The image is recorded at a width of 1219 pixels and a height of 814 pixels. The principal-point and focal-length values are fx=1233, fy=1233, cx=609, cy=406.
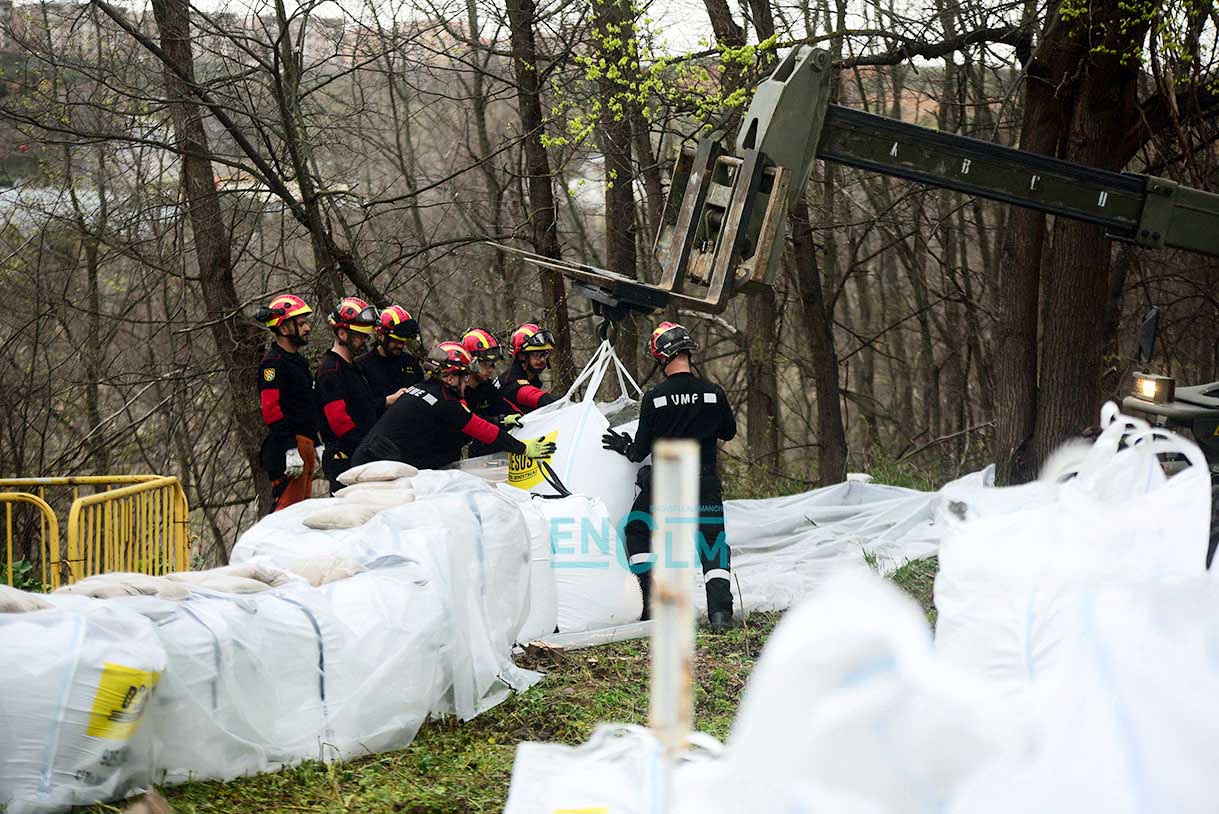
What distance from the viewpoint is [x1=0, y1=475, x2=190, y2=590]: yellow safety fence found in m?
5.89

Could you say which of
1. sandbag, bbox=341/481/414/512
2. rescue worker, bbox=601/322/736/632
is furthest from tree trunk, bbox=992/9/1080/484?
sandbag, bbox=341/481/414/512

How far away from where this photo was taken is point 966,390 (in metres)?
18.9

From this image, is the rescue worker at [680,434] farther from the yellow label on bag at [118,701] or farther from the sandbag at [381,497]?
the yellow label on bag at [118,701]

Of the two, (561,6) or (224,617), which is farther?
(561,6)

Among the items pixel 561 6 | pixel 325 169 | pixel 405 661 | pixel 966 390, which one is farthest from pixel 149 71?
pixel 966 390

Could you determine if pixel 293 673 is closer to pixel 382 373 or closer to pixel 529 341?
pixel 382 373

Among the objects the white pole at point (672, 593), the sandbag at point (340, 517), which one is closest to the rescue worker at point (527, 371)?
the sandbag at point (340, 517)

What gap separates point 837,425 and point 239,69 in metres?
6.78

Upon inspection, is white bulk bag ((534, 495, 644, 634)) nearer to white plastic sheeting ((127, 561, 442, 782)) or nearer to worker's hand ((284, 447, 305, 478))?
white plastic sheeting ((127, 561, 442, 782))

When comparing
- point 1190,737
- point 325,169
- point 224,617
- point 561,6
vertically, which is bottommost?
point 224,617

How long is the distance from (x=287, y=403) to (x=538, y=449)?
2065mm

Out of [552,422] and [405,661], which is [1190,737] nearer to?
[405,661]

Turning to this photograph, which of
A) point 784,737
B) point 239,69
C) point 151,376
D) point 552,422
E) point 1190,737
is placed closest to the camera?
point 784,737

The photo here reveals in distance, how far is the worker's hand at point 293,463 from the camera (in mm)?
8812
